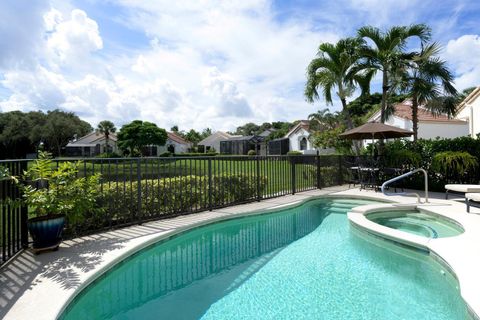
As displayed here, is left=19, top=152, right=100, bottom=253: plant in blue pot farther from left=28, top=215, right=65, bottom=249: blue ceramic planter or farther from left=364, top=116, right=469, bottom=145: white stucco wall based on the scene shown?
left=364, top=116, right=469, bottom=145: white stucco wall

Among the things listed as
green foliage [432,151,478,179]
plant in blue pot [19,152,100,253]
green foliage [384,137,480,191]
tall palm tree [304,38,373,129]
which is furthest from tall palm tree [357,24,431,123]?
plant in blue pot [19,152,100,253]

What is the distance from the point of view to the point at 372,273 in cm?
406

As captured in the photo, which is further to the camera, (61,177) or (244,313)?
(61,177)

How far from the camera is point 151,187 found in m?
6.07

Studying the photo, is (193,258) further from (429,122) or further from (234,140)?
(234,140)

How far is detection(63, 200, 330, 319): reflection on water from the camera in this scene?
3270 mm

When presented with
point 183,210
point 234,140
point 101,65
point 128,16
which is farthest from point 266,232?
point 234,140

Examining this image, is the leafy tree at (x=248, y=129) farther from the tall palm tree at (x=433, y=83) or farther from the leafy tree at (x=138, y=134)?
the tall palm tree at (x=433, y=83)

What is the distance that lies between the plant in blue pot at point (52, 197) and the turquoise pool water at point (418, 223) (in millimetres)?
5549

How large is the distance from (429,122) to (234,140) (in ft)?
92.0

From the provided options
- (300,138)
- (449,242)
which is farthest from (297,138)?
(449,242)

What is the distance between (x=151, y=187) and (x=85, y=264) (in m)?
Result: 2.48

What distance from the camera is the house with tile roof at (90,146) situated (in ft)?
156

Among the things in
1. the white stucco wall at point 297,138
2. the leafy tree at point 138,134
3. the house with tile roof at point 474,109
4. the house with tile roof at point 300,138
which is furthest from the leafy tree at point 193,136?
the house with tile roof at point 474,109
